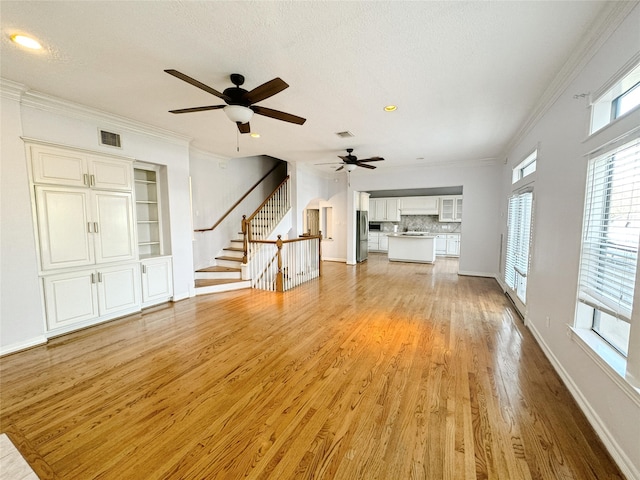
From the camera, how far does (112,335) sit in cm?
333

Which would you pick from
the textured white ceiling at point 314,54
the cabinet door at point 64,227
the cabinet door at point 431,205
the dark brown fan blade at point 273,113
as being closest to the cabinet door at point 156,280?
the cabinet door at point 64,227

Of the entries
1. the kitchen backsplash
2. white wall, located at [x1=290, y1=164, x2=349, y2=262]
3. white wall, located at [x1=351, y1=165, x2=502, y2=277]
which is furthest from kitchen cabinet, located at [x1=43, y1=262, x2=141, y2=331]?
the kitchen backsplash

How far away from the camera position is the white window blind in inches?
64.4

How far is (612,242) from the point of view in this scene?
1.80m

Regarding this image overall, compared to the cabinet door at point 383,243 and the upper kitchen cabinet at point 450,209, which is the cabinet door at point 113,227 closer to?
the cabinet door at point 383,243

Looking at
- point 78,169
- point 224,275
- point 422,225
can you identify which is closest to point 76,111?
point 78,169

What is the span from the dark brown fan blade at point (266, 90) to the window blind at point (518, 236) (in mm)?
3642

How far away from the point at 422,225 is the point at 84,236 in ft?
33.2

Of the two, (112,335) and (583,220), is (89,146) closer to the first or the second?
(112,335)

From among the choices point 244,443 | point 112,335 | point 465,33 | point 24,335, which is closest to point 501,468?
point 244,443

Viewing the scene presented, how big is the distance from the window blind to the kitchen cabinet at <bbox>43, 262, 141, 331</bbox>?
5.72m

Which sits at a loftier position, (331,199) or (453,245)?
(331,199)

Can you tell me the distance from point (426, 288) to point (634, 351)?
4.12 meters

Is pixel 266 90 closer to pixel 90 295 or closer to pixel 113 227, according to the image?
pixel 113 227
